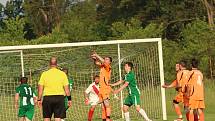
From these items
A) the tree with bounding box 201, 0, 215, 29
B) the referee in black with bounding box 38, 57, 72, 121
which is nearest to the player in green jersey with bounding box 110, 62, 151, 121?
the referee in black with bounding box 38, 57, 72, 121

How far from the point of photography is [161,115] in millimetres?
21000

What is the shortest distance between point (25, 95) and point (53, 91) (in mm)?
3199

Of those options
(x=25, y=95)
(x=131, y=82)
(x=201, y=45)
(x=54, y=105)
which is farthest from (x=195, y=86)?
(x=201, y=45)

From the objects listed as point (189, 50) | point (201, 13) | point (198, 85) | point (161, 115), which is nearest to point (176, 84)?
point (198, 85)

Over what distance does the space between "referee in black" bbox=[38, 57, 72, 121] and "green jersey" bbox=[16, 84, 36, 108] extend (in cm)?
300

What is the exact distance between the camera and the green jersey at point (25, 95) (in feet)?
55.1

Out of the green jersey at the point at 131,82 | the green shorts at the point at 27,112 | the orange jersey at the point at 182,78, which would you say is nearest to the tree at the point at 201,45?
the orange jersey at the point at 182,78

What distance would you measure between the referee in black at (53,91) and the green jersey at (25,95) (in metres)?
3.00

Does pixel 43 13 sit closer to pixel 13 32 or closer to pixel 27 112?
pixel 13 32

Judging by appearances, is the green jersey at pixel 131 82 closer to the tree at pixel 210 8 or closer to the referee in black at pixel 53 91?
the referee in black at pixel 53 91

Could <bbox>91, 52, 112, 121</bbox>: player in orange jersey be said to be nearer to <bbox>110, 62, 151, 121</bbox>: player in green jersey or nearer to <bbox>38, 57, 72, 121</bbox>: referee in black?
<bbox>110, 62, 151, 121</bbox>: player in green jersey

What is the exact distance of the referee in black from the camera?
13789mm

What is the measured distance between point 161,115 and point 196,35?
2348 centimetres

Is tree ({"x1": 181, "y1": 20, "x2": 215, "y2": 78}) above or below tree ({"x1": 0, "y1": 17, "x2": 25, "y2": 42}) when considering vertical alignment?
below
